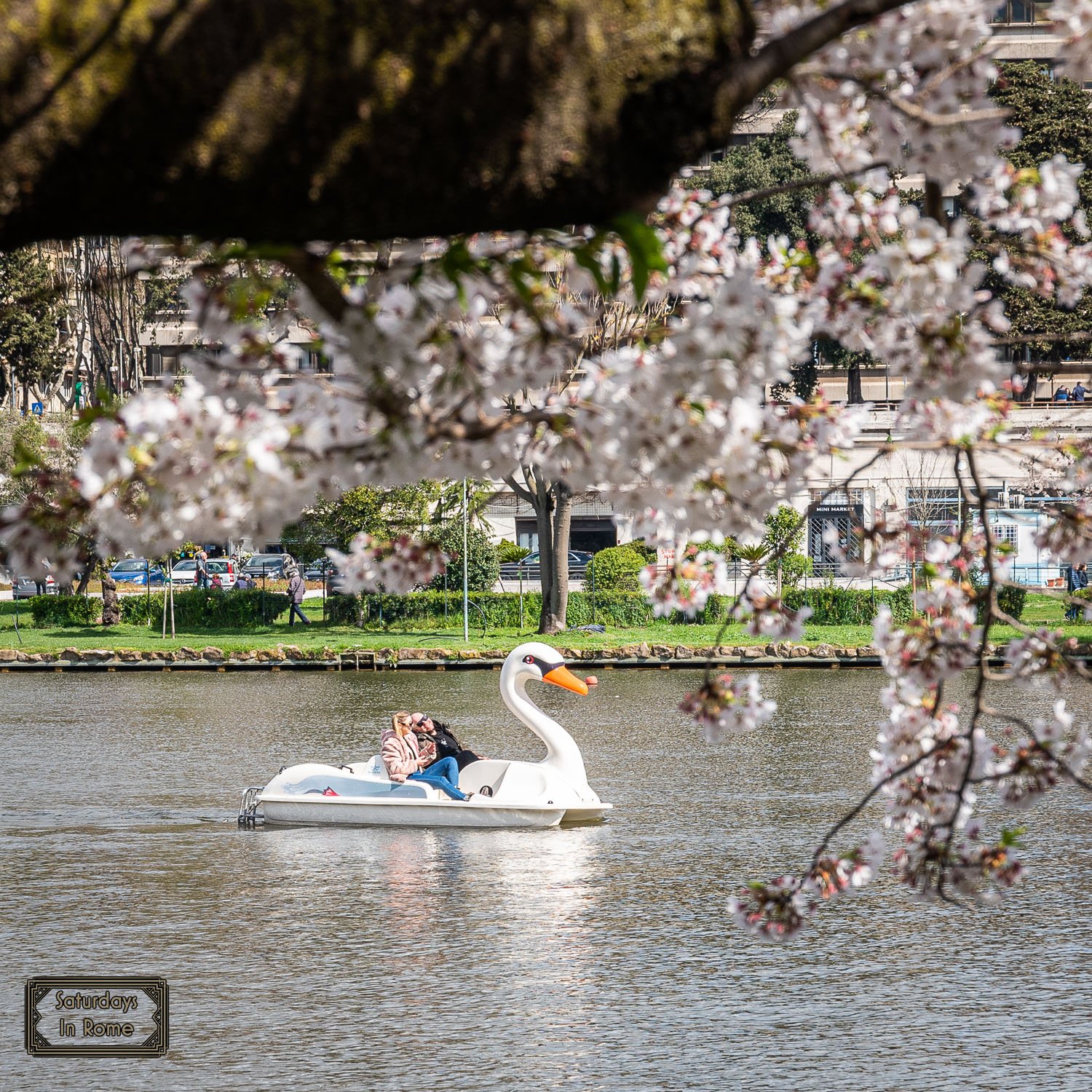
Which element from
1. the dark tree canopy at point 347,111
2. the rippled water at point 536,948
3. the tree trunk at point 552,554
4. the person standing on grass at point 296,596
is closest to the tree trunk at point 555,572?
the tree trunk at point 552,554

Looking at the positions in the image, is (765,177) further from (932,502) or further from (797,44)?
(797,44)

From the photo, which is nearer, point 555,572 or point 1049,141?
point 555,572

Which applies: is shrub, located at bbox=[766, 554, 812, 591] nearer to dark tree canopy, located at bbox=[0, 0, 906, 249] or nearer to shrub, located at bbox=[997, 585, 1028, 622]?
shrub, located at bbox=[997, 585, 1028, 622]

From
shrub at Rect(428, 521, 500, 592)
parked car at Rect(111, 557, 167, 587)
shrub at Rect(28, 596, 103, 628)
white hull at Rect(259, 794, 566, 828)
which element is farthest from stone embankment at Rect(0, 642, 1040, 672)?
white hull at Rect(259, 794, 566, 828)

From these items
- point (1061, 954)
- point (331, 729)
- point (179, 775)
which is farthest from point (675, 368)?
point (331, 729)

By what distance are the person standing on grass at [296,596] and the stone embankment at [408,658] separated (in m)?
5.42

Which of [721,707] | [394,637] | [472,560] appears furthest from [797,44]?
[472,560]

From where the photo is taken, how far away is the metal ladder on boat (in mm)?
15492

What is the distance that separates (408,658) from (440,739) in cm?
1760

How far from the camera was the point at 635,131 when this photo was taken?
248cm

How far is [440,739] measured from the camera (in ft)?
51.0

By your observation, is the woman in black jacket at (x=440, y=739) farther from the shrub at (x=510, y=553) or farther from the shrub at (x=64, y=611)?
the shrub at (x=64, y=611)

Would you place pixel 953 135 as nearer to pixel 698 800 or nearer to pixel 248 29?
pixel 248 29

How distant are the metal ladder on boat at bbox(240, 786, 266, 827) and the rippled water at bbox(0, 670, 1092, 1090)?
0.15 m
